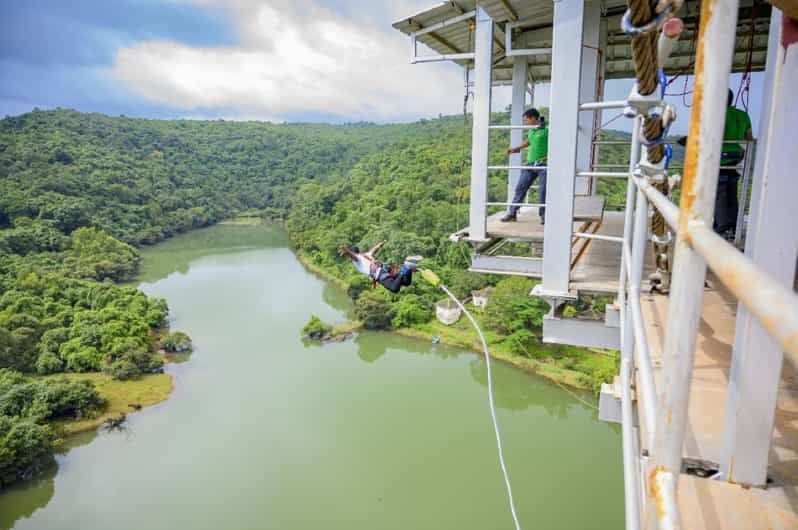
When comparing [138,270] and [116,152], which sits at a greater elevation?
[116,152]

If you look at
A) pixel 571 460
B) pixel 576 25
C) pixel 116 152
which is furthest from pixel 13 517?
pixel 116 152

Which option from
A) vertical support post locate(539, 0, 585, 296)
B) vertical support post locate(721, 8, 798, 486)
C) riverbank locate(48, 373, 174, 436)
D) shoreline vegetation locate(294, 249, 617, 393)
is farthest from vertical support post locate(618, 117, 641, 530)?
riverbank locate(48, 373, 174, 436)

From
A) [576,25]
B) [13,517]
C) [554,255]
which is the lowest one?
[13,517]

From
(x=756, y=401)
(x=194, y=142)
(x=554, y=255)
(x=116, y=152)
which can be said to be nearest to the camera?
(x=756, y=401)

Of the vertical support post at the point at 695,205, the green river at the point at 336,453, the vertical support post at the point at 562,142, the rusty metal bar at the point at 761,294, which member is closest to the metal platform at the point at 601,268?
the vertical support post at the point at 562,142

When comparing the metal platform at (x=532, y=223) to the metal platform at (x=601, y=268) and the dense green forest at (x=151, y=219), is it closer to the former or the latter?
the metal platform at (x=601, y=268)

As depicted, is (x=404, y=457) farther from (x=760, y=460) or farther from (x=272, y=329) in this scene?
(x=760, y=460)

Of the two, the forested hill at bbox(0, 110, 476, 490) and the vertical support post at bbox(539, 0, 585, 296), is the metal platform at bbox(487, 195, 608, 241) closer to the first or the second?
the vertical support post at bbox(539, 0, 585, 296)
